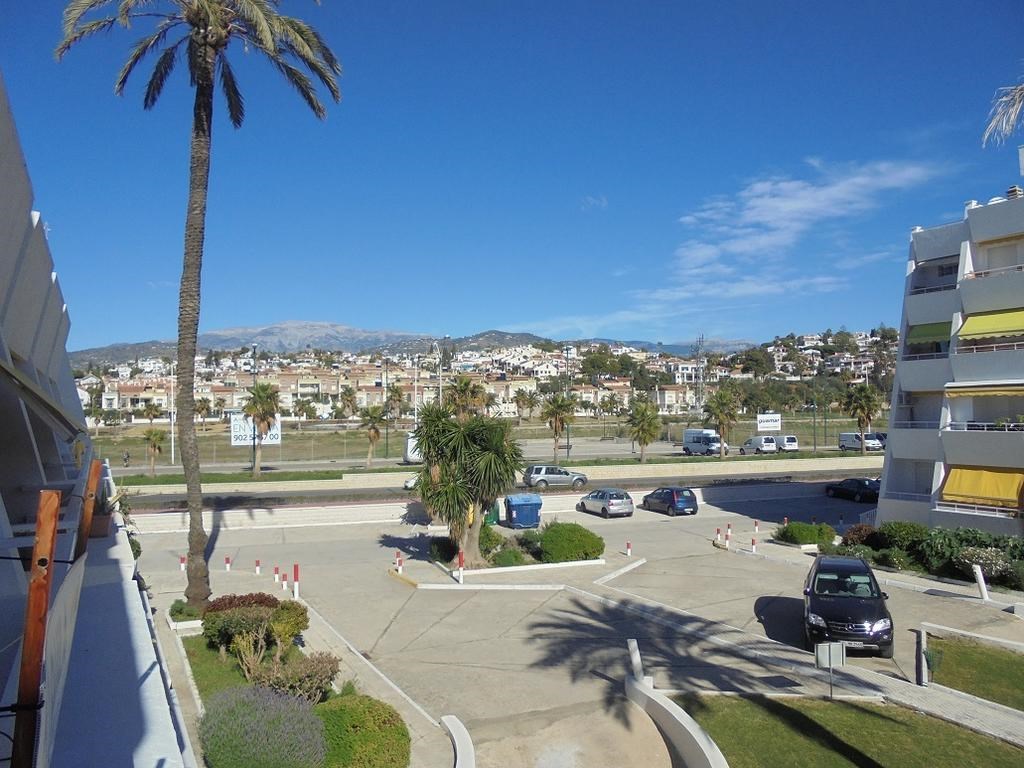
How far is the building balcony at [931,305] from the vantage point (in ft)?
Result: 86.7

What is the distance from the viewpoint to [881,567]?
73.3 feet

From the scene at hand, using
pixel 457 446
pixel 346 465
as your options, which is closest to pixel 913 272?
pixel 457 446

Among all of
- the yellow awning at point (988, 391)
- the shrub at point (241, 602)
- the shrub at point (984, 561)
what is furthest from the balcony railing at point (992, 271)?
the shrub at point (241, 602)

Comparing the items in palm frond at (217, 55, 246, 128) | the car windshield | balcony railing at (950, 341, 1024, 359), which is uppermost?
palm frond at (217, 55, 246, 128)

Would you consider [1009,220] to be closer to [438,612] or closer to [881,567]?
[881,567]

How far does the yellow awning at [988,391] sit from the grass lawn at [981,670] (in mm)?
12660

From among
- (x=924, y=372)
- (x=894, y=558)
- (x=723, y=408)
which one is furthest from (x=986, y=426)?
(x=723, y=408)

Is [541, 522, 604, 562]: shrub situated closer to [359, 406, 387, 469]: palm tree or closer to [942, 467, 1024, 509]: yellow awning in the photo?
[942, 467, 1024, 509]: yellow awning

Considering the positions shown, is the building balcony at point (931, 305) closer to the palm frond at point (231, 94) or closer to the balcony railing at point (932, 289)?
the balcony railing at point (932, 289)

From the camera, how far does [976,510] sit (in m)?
24.0

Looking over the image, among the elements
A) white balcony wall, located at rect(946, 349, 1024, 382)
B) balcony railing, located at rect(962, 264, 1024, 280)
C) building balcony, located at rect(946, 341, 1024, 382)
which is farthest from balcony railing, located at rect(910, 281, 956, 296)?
white balcony wall, located at rect(946, 349, 1024, 382)

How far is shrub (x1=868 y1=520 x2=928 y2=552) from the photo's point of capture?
23000mm

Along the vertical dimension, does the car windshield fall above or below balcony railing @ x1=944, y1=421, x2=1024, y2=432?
below

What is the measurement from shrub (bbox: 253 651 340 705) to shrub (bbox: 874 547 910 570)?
17772mm
